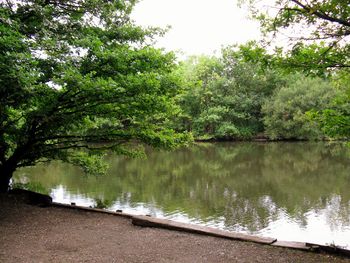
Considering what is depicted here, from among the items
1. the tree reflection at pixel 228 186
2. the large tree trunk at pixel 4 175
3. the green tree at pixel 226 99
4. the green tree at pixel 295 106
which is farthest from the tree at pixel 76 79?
the green tree at pixel 226 99

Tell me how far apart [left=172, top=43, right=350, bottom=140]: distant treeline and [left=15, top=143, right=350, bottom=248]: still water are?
16242 mm

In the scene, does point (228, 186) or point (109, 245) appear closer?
point (109, 245)

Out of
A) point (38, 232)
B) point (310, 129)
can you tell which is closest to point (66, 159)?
point (38, 232)

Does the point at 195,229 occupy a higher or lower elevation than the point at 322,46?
lower

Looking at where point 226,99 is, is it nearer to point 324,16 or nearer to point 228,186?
point 228,186

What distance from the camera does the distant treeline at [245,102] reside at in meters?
36.8

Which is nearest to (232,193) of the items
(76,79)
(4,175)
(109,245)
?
(4,175)

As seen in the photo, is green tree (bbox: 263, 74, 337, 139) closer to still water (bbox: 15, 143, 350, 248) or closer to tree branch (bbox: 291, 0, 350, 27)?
still water (bbox: 15, 143, 350, 248)

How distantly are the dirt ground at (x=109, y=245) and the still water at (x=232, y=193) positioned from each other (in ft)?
5.11

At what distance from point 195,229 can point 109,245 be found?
4.70 ft

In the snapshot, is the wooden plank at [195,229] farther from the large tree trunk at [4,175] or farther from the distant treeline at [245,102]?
the distant treeline at [245,102]

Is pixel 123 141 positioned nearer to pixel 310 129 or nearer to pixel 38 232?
pixel 38 232

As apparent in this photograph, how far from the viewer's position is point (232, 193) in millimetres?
13273

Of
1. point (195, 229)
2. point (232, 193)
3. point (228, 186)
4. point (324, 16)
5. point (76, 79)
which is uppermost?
point (324, 16)
